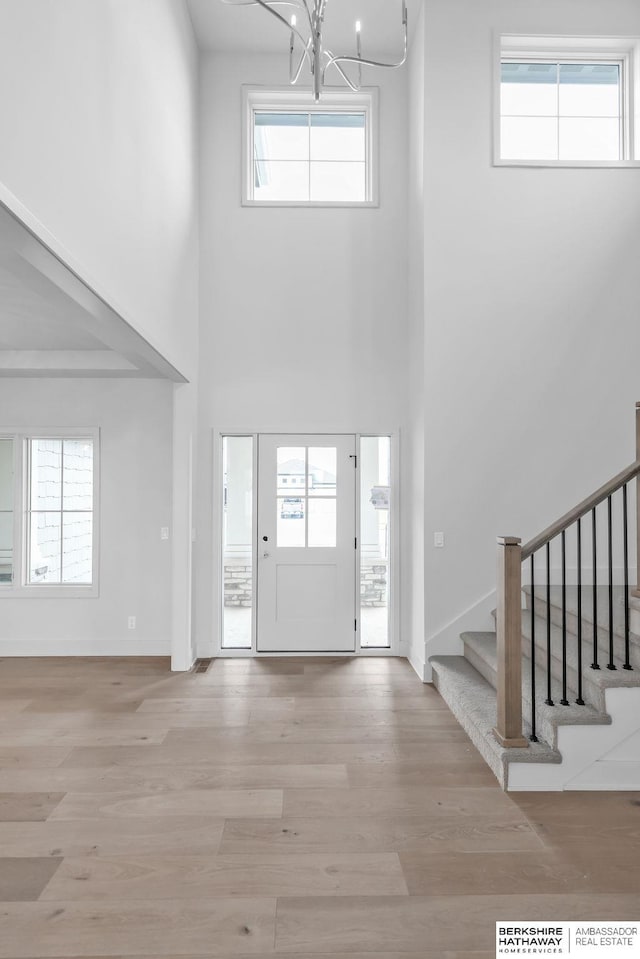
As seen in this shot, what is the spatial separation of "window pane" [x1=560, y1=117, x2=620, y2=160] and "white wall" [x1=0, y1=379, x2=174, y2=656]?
156 inches

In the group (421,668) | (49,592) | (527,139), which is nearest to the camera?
(421,668)

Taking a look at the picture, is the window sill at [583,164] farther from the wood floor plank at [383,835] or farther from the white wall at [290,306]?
the wood floor plank at [383,835]

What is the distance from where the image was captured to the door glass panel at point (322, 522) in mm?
5543

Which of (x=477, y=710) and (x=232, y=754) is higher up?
(x=477, y=710)

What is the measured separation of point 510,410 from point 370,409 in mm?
1242

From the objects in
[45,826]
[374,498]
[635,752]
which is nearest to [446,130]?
[374,498]

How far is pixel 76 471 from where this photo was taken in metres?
5.53

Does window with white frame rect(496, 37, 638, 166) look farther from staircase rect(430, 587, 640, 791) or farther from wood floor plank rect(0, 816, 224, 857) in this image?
wood floor plank rect(0, 816, 224, 857)

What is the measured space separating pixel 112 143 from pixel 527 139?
361 centimetres

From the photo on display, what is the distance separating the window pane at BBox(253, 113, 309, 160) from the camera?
5.66 metres

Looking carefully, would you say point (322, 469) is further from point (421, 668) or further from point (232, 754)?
point (232, 754)

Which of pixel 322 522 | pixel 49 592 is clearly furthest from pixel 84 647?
pixel 322 522

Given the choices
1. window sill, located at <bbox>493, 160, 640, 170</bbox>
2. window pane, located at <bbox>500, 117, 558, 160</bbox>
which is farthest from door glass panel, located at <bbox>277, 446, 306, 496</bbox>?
window pane, located at <bbox>500, 117, 558, 160</bbox>

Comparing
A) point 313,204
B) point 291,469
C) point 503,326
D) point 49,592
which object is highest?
point 313,204
